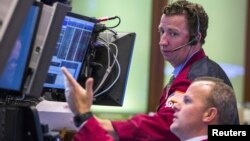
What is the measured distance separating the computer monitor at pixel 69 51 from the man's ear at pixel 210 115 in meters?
0.57

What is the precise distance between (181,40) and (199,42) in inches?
4.5

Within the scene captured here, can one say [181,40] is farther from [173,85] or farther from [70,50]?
[70,50]

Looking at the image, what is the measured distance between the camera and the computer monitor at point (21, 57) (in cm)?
121

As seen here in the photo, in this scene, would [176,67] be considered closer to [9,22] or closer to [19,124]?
[19,124]

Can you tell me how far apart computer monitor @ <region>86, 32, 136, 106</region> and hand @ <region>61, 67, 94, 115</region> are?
0.56m

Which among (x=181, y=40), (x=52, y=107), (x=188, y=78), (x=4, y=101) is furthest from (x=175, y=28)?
(x=4, y=101)

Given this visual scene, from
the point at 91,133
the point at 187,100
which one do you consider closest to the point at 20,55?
the point at 91,133

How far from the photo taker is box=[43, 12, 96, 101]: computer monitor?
1.68 metres

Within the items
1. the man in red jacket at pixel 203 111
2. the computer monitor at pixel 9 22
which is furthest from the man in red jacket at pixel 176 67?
the computer monitor at pixel 9 22

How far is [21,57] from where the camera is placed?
4.06ft

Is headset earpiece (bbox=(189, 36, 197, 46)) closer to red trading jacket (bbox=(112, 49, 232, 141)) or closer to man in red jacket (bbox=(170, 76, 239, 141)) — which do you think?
red trading jacket (bbox=(112, 49, 232, 141))

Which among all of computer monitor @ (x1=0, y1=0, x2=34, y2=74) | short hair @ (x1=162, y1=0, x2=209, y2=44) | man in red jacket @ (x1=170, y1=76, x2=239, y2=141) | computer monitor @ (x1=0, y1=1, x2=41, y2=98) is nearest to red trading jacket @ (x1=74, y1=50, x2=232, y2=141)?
man in red jacket @ (x1=170, y1=76, x2=239, y2=141)

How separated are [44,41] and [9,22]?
0.28 metres

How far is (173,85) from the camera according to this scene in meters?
1.84
